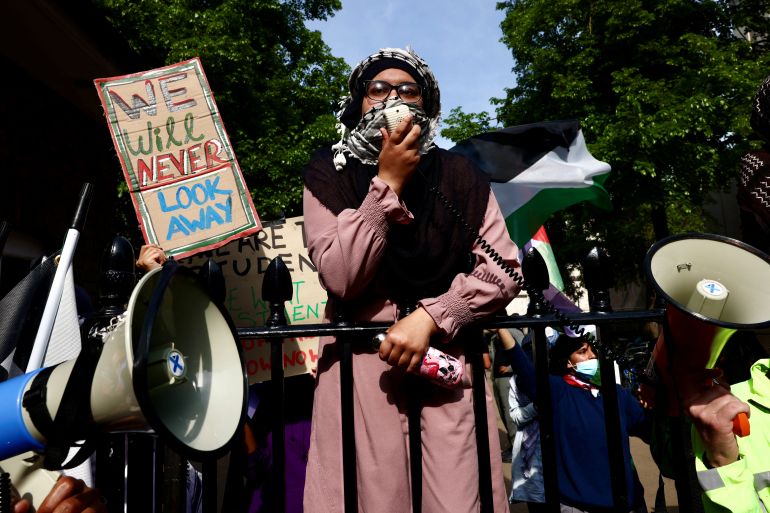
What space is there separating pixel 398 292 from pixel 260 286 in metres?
2.21

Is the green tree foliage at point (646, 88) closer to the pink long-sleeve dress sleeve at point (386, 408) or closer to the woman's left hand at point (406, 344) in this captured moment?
the pink long-sleeve dress sleeve at point (386, 408)

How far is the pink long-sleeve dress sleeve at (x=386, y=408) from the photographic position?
4.68 feet

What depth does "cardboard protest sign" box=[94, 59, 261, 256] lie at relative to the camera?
3.34 metres

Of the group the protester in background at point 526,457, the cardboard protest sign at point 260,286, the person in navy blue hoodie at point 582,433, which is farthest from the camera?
the cardboard protest sign at point 260,286

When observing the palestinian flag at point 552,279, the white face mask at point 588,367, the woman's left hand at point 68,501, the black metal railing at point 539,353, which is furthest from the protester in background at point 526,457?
the woman's left hand at point 68,501

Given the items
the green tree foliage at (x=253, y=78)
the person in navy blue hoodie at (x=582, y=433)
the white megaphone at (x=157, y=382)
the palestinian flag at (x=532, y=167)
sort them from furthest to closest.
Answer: the green tree foliage at (x=253, y=78) < the palestinian flag at (x=532, y=167) < the person in navy blue hoodie at (x=582, y=433) < the white megaphone at (x=157, y=382)

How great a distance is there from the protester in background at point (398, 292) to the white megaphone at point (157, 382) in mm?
374

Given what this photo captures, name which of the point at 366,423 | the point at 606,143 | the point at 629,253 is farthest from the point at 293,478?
the point at 629,253

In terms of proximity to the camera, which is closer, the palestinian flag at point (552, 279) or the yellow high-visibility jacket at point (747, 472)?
the yellow high-visibility jacket at point (747, 472)

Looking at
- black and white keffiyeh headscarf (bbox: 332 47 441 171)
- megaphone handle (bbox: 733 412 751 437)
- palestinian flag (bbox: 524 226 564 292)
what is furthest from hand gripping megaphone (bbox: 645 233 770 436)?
palestinian flag (bbox: 524 226 564 292)

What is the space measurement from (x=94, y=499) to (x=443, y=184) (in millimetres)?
1223

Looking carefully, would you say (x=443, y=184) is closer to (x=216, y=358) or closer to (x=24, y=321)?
(x=216, y=358)

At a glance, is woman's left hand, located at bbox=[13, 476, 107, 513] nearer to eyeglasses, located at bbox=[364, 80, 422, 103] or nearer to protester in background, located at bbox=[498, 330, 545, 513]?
eyeglasses, located at bbox=[364, 80, 422, 103]

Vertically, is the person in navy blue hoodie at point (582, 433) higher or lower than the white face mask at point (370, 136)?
lower
